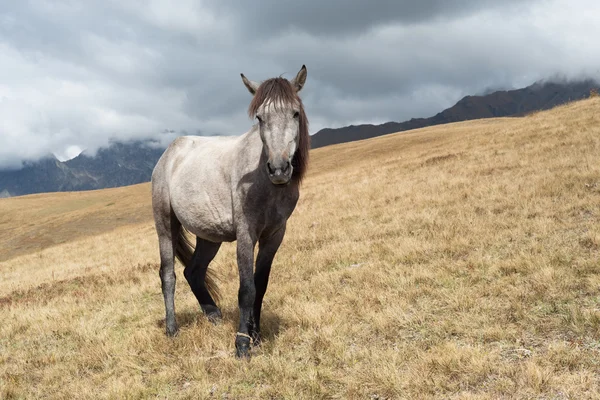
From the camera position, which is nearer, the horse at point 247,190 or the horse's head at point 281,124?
the horse's head at point 281,124

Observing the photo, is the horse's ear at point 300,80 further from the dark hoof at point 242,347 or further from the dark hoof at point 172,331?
the dark hoof at point 172,331

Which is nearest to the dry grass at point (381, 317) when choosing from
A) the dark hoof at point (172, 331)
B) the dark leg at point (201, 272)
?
the dark hoof at point (172, 331)

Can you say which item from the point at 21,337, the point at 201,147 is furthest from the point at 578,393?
the point at 21,337

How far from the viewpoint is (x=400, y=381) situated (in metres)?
4.05

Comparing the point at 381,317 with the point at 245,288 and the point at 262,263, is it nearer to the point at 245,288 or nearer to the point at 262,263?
the point at 262,263

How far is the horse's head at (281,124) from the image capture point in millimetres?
4496

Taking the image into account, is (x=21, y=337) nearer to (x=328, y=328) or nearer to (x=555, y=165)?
(x=328, y=328)

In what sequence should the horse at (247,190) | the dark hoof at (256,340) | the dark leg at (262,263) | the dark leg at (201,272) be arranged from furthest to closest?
the dark leg at (201,272)
the dark leg at (262,263)
the dark hoof at (256,340)
the horse at (247,190)

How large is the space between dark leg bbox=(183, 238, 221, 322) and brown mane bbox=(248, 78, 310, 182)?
9.67 ft

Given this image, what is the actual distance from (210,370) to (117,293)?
6078 mm

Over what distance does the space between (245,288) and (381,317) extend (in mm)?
2060

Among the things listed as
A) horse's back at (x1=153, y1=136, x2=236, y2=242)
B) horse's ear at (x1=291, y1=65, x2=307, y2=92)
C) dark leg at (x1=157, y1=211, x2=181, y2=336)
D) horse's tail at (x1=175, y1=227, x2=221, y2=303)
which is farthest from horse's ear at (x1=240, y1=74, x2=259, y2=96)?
horse's tail at (x1=175, y1=227, x2=221, y2=303)

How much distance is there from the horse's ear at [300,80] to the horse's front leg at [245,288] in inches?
86.6

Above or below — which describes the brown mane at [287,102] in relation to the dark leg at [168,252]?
above
